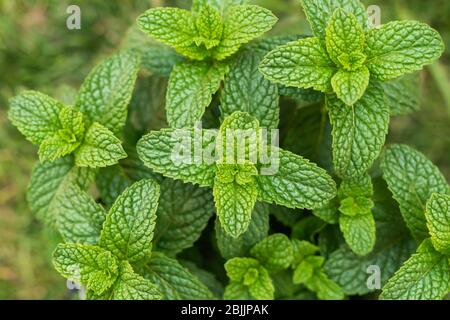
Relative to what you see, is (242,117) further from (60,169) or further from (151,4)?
(151,4)

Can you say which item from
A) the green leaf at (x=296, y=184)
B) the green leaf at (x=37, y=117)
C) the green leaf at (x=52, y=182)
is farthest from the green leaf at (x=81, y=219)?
the green leaf at (x=296, y=184)

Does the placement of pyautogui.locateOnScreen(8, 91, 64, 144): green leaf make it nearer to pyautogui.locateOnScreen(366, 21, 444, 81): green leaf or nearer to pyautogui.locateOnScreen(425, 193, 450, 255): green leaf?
pyautogui.locateOnScreen(366, 21, 444, 81): green leaf

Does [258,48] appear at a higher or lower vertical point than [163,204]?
higher

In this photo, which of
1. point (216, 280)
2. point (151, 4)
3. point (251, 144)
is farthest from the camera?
point (151, 4)

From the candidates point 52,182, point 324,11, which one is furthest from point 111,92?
point 324,11

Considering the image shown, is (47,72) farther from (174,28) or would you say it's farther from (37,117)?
(174,28)
